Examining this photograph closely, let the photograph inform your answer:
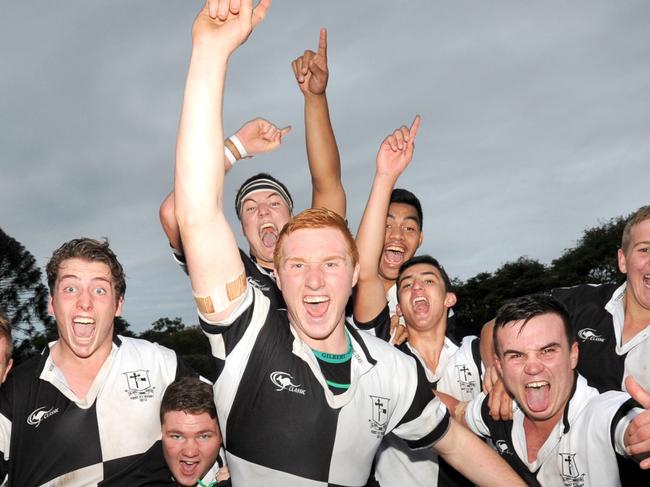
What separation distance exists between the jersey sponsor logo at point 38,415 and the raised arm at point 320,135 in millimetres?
→ 3211

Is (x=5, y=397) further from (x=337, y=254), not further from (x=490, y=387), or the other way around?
(x=490, y=387)

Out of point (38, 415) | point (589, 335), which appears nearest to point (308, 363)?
point (38, 415)

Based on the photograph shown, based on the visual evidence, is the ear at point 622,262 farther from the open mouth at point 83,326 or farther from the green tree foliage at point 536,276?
the green tree foliage at point 536,276

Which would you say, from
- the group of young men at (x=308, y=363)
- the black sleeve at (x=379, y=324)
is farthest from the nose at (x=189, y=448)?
the black sleeve at (x=379, y=324)

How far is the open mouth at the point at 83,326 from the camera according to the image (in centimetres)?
487

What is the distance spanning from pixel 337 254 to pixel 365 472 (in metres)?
1.43

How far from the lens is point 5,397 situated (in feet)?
15.8

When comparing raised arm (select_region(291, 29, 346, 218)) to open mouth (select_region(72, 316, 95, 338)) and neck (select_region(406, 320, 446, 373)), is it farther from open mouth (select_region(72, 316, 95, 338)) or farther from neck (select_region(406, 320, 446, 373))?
open mouth (select_region(72, 316, 95, 338))

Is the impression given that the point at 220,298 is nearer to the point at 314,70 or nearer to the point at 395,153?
the point at 395,153

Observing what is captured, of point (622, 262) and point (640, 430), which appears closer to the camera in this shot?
point (640, 430)

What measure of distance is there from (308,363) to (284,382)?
0.19 metres

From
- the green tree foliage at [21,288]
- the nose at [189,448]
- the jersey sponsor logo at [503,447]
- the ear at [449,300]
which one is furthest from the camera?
the green tree foliage at [21,288]

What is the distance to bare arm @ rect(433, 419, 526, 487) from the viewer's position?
4.42 metres

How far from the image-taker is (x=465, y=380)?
623cm
